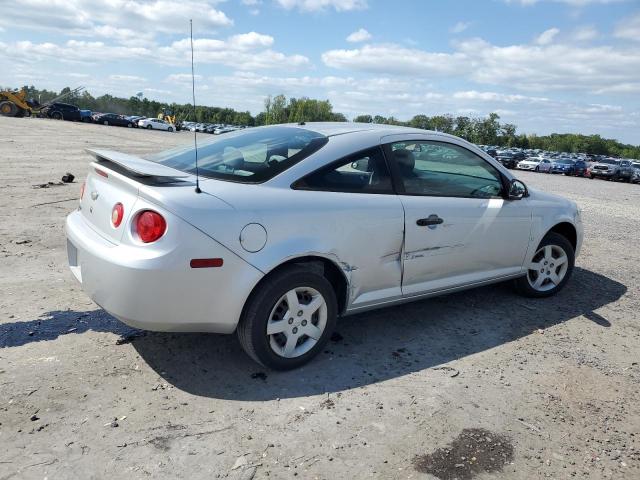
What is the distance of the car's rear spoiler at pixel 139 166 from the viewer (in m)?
3.17

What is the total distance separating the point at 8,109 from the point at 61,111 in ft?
16.1

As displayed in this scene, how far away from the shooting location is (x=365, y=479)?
254 centimetres

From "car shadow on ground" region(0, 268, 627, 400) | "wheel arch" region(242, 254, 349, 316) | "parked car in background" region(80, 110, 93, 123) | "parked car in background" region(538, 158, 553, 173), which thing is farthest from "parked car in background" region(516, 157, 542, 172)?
"parked car in background" region(80, 110, 93, 123)

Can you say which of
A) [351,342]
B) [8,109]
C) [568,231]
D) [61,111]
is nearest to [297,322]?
[351,342]

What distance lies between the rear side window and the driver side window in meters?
0.17

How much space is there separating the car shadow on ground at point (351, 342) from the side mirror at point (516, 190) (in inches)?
41.9

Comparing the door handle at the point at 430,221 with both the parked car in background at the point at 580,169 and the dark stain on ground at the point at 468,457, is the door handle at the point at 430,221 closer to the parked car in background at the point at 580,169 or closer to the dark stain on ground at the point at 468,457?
the dark stain on ground at the point at 468,457

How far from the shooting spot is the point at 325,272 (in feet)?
12.0

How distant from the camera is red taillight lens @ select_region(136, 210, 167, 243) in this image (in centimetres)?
295

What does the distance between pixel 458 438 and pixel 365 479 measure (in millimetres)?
677

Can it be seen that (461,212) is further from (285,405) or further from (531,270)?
(285,405)

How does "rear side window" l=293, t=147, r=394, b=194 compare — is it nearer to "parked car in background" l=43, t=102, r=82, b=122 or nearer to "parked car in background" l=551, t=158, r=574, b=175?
"parked car in background" l=551, t=158, r=574, b=175

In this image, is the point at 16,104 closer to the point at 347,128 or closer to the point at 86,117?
the point at 86,117

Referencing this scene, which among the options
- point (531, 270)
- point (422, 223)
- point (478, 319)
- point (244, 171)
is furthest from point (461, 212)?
point (244, 171)
